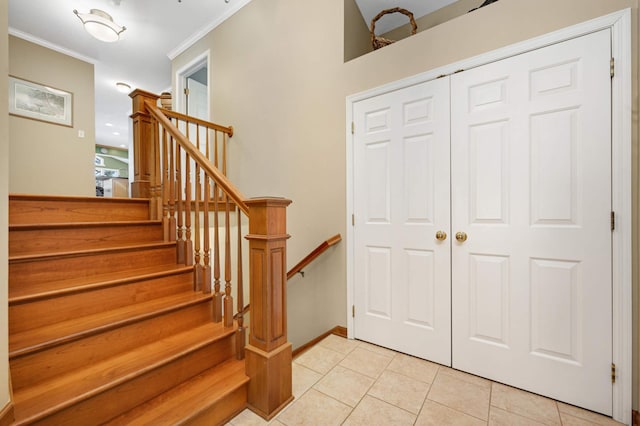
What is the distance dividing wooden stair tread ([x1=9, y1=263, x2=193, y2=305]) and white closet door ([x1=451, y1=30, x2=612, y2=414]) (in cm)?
204

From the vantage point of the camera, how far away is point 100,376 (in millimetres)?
1273

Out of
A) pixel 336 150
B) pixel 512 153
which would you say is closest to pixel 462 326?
pixel 512 153

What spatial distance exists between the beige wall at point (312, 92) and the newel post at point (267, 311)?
962 millimetres

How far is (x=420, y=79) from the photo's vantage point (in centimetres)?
201

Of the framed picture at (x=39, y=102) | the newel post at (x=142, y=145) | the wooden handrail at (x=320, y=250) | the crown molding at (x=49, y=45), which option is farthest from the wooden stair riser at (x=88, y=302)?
the crown molding at (x=49, y=45)

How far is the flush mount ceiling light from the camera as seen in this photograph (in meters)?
3.06

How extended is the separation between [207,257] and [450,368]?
1.86 metres

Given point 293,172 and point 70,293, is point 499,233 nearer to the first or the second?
point 293,172

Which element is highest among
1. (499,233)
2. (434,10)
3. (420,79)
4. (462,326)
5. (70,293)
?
(434,10)

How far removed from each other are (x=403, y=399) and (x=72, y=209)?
2.60 meters

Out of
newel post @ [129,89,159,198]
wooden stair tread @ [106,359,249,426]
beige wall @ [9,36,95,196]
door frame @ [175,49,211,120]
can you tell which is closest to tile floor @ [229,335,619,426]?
wooden stair tread @ [106,359,249,426]

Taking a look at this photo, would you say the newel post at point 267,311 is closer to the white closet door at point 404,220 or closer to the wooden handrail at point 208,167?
the wooden handrail at point 208,167

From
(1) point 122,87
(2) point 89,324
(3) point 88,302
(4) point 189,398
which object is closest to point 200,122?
(3) point 88,302

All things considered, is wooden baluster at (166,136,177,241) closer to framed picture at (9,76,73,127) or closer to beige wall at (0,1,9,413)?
beige wall at (0,1,9,413)
